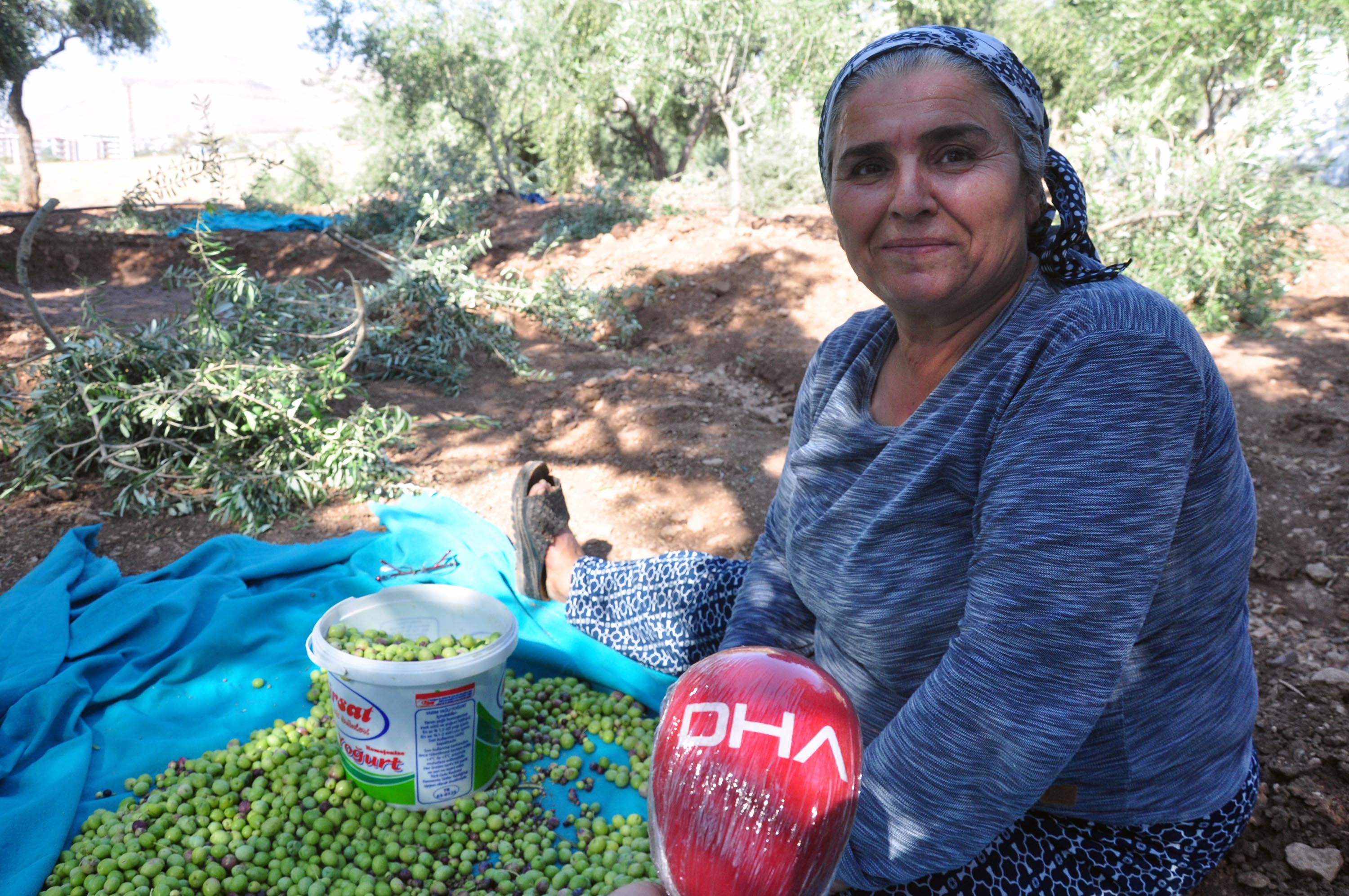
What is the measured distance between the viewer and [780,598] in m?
1.88

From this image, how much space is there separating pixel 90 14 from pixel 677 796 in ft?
51.4

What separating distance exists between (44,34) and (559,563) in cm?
1370

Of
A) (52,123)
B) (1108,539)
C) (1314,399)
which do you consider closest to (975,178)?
(1108,539)

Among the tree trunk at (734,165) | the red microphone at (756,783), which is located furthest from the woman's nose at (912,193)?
the tree trunk at (734,165)

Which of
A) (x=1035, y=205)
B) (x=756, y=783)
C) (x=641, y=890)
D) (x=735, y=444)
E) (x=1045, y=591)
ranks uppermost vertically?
(x=1035, y=205)

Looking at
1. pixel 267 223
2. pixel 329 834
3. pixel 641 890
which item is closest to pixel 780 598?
pixel 641 890

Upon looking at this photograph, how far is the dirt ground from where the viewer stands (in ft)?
7.26

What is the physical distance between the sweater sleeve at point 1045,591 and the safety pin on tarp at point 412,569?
6.55ft

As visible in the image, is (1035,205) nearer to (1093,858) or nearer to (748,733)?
(748,733)

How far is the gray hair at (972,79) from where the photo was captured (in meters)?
1.23

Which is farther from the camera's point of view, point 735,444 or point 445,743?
point 735,444

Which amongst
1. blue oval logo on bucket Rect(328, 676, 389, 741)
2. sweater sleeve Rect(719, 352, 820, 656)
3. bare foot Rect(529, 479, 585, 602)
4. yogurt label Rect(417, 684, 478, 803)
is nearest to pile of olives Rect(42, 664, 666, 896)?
yogurt label Rect(417, 684, 478, 803)

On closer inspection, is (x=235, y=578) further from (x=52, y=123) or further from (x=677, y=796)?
(x=52, y=123)

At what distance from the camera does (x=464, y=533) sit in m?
3.19
